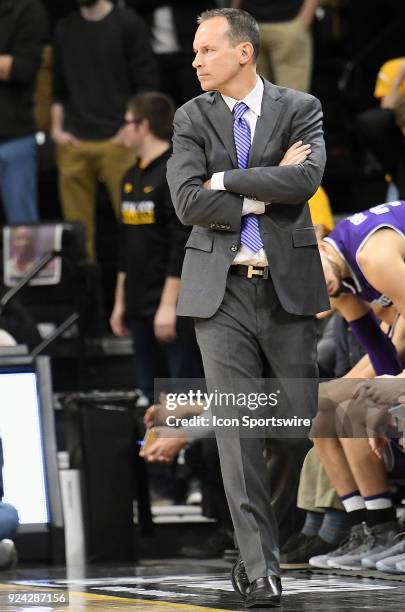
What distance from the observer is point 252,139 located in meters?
4.77

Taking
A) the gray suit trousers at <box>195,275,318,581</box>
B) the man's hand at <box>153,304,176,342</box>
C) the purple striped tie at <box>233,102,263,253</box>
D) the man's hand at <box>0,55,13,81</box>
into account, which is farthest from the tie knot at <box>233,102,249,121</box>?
the man's hand at <box>0,55,13,81</box>

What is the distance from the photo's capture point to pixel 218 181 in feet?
15.3

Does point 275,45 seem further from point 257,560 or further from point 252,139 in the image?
point 257,560

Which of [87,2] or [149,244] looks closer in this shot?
[149,244]

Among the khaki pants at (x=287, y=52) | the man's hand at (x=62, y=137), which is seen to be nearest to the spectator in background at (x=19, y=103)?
the man's hand at (x=62, y=137)

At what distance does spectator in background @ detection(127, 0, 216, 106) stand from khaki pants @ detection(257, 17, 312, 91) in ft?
2.77

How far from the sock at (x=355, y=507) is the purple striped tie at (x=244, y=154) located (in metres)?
1.69

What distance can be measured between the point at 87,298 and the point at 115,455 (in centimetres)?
204

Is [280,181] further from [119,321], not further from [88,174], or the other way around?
[88,174]

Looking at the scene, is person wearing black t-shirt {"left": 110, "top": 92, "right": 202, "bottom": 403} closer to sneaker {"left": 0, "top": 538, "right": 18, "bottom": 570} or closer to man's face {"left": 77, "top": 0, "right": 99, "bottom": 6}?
man's face {"left": 77, "top": 0, "right": 99, "bottom": 6}

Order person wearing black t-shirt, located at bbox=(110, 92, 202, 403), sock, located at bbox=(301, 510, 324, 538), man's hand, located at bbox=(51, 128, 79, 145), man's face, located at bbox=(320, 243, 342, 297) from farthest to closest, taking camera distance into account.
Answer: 1. man's hand, located at bbox=(51, 128, 79, 145)
2. person wearing black t-shirt, located at bbox=(110, 92, 202, 403)
3. sock, located at bbox=(301, 510, 324, 538)
4. man's face, located at bbox=(320, 243, 342, 297)

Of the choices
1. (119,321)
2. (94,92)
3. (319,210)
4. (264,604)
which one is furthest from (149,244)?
(264,604)

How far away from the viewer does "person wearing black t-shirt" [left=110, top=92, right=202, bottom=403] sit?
7527 millimetres

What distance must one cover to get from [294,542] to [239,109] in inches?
87.7
